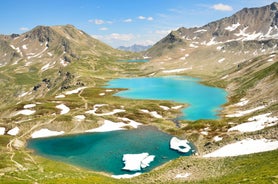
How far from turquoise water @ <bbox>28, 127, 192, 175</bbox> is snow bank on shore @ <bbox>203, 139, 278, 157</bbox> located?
59.3 feet

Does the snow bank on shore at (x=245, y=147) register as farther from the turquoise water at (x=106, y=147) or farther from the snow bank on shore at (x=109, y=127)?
the snow bank on shore at (x=109, y=127)

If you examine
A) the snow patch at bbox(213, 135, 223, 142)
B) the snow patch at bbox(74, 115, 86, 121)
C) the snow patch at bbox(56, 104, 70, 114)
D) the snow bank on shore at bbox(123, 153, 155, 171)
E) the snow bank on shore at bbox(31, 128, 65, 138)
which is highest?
the snow patch at bbox(56, 104, 70, 114)

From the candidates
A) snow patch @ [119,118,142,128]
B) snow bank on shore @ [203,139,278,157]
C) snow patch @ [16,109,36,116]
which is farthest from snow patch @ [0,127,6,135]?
Result: snow bank on shore @ [203,139,278,157]

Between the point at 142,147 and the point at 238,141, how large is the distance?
33.1 metres

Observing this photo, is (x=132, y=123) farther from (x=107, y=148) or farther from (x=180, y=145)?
(x=180, y=145)

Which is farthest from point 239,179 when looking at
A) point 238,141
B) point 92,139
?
point 92,139

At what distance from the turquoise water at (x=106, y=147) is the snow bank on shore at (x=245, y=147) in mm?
18068

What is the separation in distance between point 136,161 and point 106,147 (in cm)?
1941

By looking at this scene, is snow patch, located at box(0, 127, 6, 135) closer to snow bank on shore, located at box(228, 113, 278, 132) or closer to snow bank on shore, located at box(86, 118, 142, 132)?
snow bank on shore, located at box(86, 118, 142, 132)

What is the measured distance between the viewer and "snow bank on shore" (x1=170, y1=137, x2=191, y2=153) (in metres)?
97.8

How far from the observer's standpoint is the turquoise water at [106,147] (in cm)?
8862

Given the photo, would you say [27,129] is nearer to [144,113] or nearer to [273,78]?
A: [144,113]

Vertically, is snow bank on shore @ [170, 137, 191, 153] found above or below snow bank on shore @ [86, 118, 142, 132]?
below

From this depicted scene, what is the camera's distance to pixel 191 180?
5912cm
